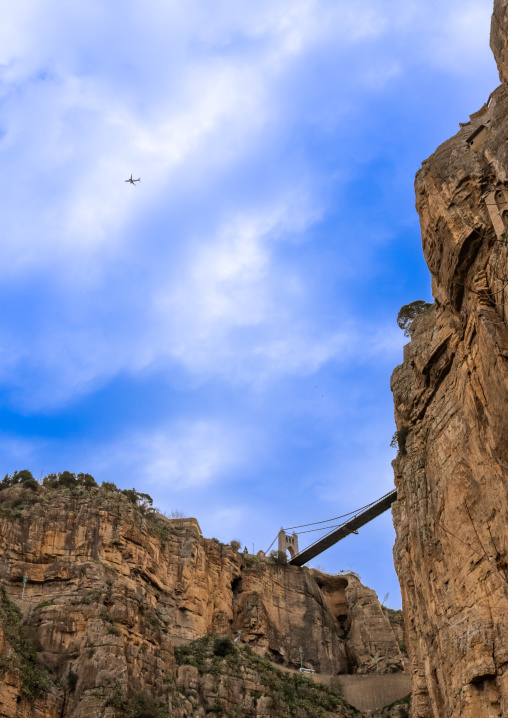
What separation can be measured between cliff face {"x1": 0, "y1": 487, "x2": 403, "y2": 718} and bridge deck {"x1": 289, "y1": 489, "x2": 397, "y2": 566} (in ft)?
5.60

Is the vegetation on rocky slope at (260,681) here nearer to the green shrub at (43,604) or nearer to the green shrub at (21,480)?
the green shrub at (43,604)

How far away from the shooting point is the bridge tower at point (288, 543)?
74.1 m

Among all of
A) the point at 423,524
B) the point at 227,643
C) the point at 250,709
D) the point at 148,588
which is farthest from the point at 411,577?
the point at 148,588

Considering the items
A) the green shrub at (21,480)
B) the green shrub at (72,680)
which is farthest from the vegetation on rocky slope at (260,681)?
the green shrub at (21,480)

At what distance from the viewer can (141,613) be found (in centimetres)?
4644

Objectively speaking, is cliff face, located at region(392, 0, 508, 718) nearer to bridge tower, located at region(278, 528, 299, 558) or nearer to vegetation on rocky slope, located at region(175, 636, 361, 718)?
vegetation on rocky slope, located at region(175, 636, 361, 718)

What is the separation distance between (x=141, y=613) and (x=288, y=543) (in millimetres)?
30501

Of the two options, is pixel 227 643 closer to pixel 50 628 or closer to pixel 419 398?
pixel 50 628

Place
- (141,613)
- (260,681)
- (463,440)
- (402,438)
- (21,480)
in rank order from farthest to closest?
(21,480), (260,681), (141,613), (402,438), (463,440)

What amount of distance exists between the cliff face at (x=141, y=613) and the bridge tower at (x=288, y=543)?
330 cm

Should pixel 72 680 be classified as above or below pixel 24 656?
below

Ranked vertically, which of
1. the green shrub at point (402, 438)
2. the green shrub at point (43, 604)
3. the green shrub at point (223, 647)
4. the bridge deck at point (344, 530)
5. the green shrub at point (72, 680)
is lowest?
the green shrub at point (72, 680)

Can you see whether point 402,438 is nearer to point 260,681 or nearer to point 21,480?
point 260,681

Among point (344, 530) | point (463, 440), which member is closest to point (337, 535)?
point (344, 530)
